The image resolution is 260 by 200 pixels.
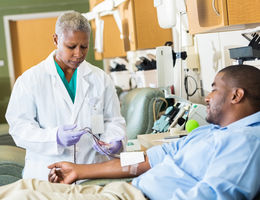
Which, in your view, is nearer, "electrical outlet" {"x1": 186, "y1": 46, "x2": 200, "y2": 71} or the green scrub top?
the green scrub top

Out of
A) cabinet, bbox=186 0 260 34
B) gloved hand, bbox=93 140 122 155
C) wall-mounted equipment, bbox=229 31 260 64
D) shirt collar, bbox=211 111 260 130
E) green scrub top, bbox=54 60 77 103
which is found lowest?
gloved hand, bbox=93 140 122 155

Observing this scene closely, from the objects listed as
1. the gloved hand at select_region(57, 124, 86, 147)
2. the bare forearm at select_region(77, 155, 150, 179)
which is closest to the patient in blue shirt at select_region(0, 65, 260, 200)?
the bare forearm at select_region(77, 155, 150, 179)

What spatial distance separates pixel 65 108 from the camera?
2223mm

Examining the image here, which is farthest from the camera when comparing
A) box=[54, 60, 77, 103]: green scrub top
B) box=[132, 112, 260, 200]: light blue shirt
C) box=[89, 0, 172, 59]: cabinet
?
box=[89, 0, 172, 59]: cabinet

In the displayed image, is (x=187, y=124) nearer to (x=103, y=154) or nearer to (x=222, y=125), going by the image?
(x=103, y=154)

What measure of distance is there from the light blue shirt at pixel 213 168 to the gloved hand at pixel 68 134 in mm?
482

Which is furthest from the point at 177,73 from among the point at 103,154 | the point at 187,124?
the point at 103,154

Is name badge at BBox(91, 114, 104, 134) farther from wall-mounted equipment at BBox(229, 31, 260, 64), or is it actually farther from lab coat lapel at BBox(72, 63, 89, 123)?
wall-mounted equipment at BBox(229, 31, 260, 64)

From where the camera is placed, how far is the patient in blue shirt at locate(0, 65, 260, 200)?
4.40 ft

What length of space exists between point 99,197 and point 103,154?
0.67 metres

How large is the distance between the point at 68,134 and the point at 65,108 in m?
0.20

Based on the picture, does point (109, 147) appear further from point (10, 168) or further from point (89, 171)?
point (10, 168)

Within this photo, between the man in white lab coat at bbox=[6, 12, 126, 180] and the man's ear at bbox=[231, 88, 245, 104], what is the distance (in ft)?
2.65

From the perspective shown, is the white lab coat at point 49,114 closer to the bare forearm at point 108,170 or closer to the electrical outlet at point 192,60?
the bare forearm at point 108,170
